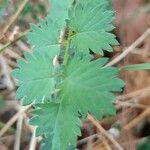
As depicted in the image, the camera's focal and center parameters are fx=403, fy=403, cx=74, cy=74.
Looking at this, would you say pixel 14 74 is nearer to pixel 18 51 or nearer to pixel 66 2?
pixel 66 2

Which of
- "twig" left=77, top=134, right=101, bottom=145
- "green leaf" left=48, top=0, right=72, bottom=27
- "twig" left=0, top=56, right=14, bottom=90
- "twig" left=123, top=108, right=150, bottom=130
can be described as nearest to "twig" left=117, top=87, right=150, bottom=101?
"twig" left=123, top=108, right=150, bottom=130

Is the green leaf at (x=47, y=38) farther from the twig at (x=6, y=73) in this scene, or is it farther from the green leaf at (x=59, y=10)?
the twig at (x=6, y=73)

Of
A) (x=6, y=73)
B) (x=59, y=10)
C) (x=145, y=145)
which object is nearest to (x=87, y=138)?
(x=145, y=145)

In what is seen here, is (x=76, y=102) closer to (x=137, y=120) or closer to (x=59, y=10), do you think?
(x=59, y=10)

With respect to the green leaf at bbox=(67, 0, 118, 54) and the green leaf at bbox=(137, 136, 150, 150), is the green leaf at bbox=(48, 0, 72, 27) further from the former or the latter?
the green leaf at bbox=(137, 136, 150, 150)

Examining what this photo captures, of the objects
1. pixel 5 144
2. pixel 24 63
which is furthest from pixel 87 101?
pixel 5 144

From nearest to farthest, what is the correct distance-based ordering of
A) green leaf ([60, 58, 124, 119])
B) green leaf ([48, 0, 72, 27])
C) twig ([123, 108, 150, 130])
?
1. green leaf ([60, 58, 124, 119])
2. green leaf ([48, 0, 72, 27])
3. twig ([123, 108, 150, 130])

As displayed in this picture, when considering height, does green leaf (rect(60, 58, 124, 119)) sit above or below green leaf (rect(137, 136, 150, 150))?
above

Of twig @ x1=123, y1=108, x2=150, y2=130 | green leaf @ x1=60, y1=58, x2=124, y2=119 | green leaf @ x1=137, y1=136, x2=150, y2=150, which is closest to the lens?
green leaf @ x1=60, y1=58, x2=124, y2=119
